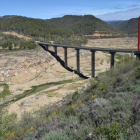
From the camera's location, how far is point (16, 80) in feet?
136

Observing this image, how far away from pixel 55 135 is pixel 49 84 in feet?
107

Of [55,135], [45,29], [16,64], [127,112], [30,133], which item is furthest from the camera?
[45,29]

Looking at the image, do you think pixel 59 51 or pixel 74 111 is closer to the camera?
pixel 74 111

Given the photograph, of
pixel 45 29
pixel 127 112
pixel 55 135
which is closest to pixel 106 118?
pixel 127 112

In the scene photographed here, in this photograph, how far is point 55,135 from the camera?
734 cm

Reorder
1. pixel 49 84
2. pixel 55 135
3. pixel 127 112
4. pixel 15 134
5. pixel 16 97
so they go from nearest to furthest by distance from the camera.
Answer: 1. pixel 55 135
2. pixel 127 112
3. pixel 15 134
4. pixel 16 97
5. pixel 49 84

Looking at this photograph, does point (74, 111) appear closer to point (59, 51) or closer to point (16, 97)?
point (16, 97)

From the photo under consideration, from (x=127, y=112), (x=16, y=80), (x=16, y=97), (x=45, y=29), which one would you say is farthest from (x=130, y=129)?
(x=45, y=29)

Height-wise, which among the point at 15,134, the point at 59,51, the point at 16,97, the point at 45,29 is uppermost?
the point at 45,29

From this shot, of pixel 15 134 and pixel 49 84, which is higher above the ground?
pixel 15 134

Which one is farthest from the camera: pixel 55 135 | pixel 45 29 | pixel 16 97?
pixel 45 29

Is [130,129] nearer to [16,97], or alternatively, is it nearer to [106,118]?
[106,118]

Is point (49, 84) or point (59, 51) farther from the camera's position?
point (59, 51)

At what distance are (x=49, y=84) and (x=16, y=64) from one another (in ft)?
45.9
